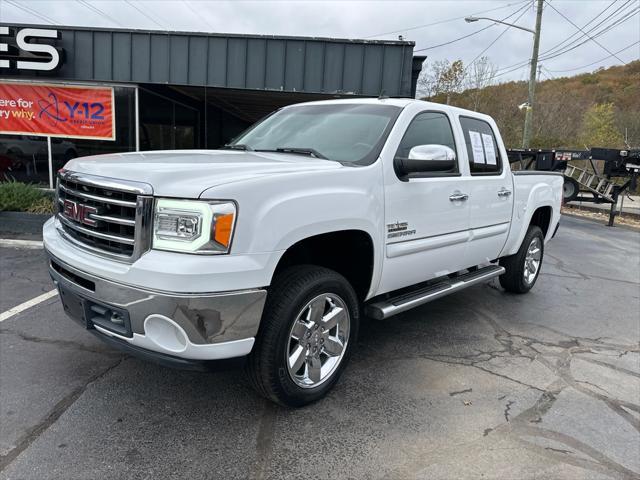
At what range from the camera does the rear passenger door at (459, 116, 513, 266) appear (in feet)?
14.7

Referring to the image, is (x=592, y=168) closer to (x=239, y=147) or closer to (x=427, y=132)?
(x=427, y=132)

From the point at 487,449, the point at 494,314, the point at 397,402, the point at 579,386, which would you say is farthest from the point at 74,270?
the point at 494,314

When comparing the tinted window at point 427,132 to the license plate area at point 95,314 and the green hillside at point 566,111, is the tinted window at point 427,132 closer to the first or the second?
the license plate area at point 95,314

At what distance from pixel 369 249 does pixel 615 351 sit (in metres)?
2.72

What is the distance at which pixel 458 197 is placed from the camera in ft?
13.5

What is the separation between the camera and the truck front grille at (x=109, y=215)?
8.17 feet

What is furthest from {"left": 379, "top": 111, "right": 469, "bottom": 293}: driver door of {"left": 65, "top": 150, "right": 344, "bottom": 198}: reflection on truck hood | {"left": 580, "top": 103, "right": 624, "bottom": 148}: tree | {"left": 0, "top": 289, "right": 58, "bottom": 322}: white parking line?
{"left": 580, "top": 103, "right": 624, "bottom": 148}: tree

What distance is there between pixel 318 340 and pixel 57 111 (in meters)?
9.76

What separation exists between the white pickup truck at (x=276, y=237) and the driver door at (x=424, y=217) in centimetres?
1

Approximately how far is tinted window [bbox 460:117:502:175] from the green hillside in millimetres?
31247

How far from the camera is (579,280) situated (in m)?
7.08

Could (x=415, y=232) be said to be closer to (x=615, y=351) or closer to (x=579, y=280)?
(x=615, y=351)

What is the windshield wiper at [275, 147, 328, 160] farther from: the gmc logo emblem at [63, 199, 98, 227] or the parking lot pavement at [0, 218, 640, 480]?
the parking lot pavement at [0, 218, 640, 480]

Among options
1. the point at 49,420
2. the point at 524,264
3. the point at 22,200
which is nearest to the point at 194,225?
the point at 49,420
